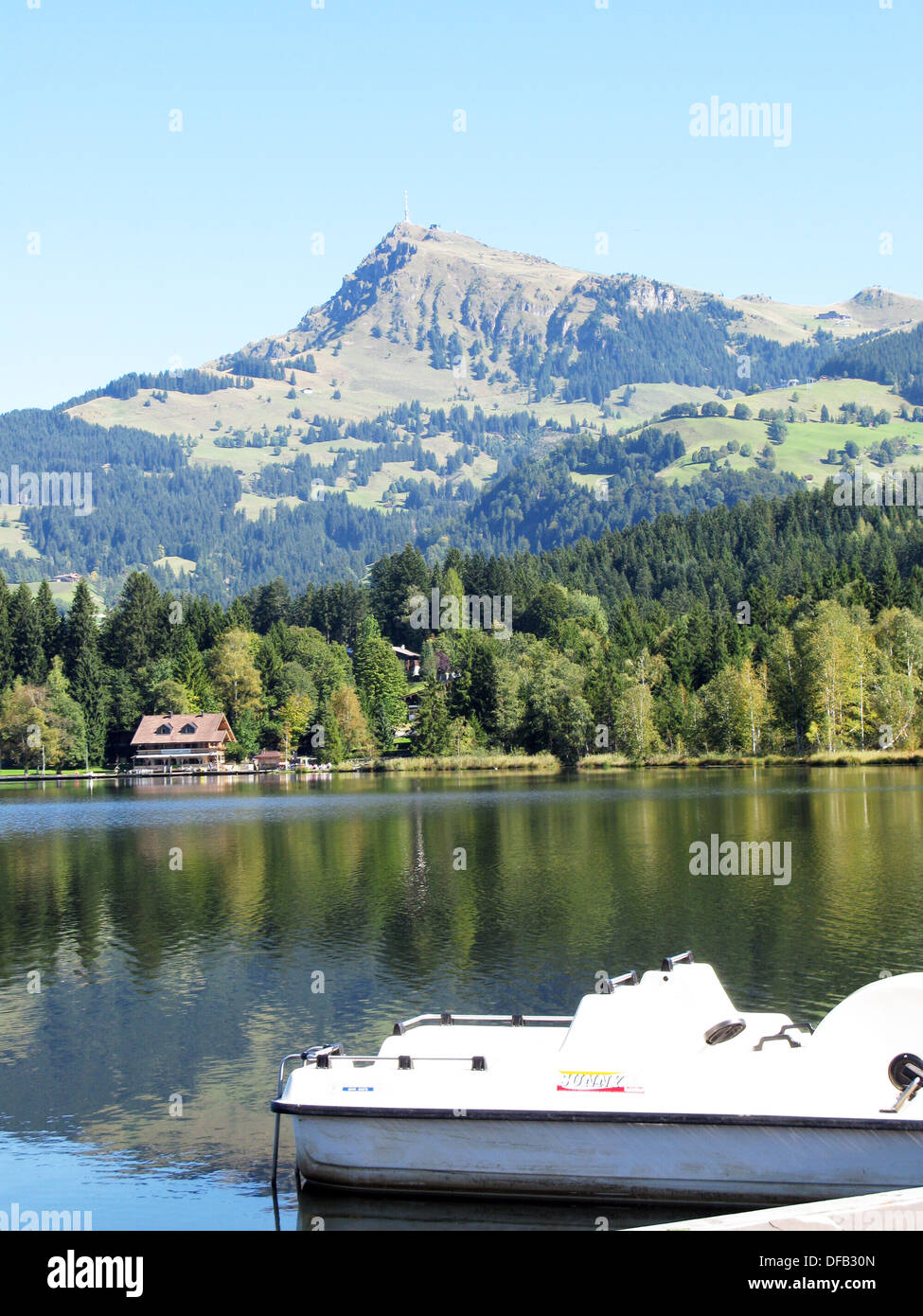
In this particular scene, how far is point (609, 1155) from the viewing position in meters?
19.6

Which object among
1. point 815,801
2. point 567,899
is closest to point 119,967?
point 567,899

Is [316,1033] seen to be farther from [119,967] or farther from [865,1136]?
[865,1136]

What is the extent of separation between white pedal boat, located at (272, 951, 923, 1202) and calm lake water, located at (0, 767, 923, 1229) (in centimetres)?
72

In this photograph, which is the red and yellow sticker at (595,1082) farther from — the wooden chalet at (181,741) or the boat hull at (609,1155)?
the wooden chalet at (181,741)

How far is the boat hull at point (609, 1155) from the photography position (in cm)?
1875

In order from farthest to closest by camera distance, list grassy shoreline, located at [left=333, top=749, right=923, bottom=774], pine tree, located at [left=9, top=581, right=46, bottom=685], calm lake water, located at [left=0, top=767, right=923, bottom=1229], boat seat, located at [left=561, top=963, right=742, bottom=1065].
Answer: pine tree, located at [left=9, top=581, right=46, bottom=685], grassy shoreline, located at [left=333, top=749, right=923, bottom=774], calm lake water, located at [left=0, top=767, right=923, bottom=1229], boat seat, located at [left=561, top=963, right=742, bottom=1065]

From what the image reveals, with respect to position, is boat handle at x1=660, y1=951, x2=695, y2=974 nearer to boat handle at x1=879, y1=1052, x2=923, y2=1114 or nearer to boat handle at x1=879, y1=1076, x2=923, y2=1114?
boat handle at x1=879, y1=1052, x2=923, y2=1114

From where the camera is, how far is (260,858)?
67.2 metres

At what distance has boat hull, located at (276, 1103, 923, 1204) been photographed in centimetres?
1875

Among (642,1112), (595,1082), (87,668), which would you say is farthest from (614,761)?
(642,1112)

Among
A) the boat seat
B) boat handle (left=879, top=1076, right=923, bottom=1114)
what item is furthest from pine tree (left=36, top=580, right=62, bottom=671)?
boat handle (left=879, top=1076, right=923, bottom=1114)

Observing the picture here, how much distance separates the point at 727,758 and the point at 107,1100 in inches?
4570

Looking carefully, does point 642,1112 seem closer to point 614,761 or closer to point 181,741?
point 614,761

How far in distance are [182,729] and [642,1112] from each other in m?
164
